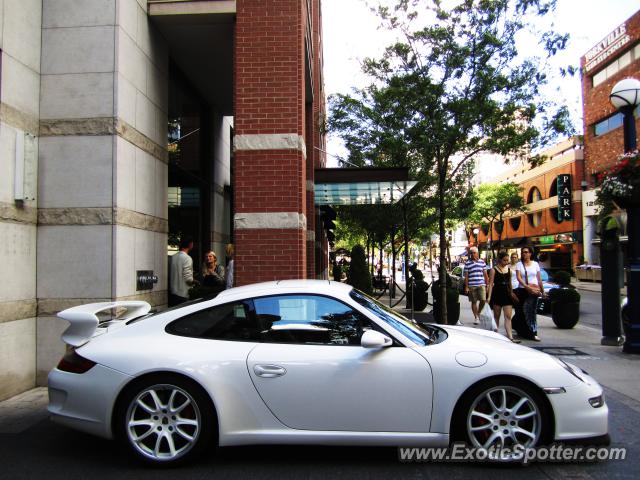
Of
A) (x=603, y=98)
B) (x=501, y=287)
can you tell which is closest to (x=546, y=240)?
(x=603, y=98)

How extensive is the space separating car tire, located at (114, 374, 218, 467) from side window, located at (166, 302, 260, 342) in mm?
380

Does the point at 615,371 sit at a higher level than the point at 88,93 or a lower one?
lower

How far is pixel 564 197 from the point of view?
44.5m

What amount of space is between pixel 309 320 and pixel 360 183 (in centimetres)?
758

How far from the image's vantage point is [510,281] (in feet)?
30.7

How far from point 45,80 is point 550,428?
693 cm

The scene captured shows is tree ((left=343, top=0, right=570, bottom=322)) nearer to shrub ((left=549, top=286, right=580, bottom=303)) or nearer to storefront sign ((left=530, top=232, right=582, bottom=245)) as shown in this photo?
shrub ((left=549, top=286, right=580, bottom=303))

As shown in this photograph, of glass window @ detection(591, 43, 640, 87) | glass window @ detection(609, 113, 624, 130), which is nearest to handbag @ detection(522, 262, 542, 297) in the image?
glass window @ detection(591, 43, 640, 87)

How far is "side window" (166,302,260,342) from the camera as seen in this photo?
3.83 meters

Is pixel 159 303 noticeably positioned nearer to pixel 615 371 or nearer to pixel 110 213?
pixel 110 213

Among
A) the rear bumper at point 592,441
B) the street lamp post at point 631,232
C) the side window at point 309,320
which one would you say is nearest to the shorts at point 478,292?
the street lamp post at point 631,232

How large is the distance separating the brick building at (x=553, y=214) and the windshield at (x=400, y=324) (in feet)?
119

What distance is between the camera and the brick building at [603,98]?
34.9m

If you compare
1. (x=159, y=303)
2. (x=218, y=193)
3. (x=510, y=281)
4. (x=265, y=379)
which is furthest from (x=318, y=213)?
(x=265, y=379)
